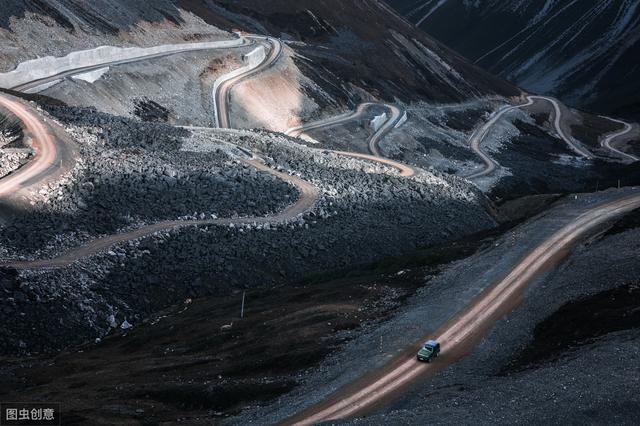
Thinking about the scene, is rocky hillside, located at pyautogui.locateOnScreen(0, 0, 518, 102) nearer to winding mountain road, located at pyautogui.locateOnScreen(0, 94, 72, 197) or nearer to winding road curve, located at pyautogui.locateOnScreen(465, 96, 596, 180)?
winding road curve, located at pyautogui.locateOnScreen(465, 96, 596, 180)

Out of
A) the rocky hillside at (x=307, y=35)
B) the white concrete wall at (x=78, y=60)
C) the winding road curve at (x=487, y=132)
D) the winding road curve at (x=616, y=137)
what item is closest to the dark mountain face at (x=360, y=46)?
the rocky hillside at (x=307, y=35)

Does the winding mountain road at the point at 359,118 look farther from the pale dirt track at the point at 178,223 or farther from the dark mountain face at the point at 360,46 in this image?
the pale dirt track at the point at 178,223

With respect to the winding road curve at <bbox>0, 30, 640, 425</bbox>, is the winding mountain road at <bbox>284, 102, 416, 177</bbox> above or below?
below

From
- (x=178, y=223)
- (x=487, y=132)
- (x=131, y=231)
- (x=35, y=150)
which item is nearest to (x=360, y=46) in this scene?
(x=487, y=132)

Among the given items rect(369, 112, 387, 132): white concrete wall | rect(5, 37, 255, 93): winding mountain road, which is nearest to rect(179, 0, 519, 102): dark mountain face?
rect(369, 112, 387, 132): white concrete wall

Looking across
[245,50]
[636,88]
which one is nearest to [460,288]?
[245,50]

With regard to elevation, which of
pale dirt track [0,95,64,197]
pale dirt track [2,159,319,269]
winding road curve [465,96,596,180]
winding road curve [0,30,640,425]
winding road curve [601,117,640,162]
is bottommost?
winding road curve [601,117,640,162]
